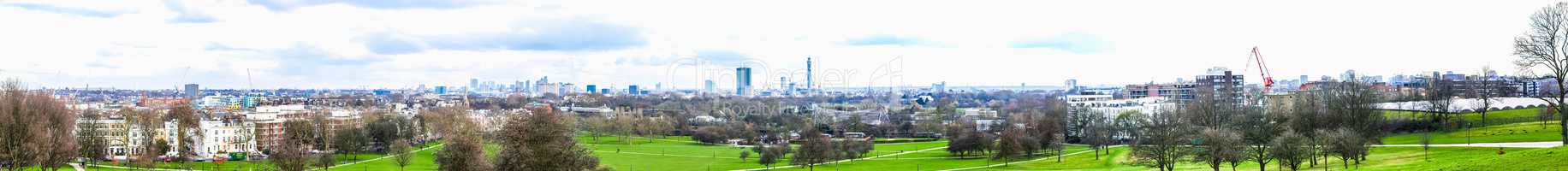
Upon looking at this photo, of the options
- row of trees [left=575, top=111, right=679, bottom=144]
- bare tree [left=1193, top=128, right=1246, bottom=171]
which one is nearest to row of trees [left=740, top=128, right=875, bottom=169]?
bare tree [left=1193, top=128, right=1246, bottom=171]

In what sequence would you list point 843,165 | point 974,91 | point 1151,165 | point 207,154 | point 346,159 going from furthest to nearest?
point 974,91 < point 207,154 < point 346,159 < point 843,165 < point 1151,165

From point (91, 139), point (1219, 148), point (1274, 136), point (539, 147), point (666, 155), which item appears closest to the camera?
point (539, 147)

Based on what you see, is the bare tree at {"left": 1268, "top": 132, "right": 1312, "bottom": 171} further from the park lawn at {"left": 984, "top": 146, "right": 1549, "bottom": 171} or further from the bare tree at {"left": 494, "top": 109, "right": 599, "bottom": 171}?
the bare tree at {"left": 494, "top": 109, "right": 599, "bottom": 171}

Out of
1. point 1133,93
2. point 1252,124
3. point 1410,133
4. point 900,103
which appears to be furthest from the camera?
point 900,103

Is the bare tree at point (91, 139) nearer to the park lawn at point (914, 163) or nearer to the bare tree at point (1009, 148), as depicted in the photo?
the park lawn at point (914, 163)

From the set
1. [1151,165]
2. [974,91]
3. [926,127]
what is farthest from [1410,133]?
[974,91]

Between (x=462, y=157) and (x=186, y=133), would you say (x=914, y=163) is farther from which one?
(x=186, y=133)

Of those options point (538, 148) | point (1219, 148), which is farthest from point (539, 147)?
point (1219, 148)

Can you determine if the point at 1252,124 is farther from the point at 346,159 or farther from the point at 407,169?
the point at 346,159
